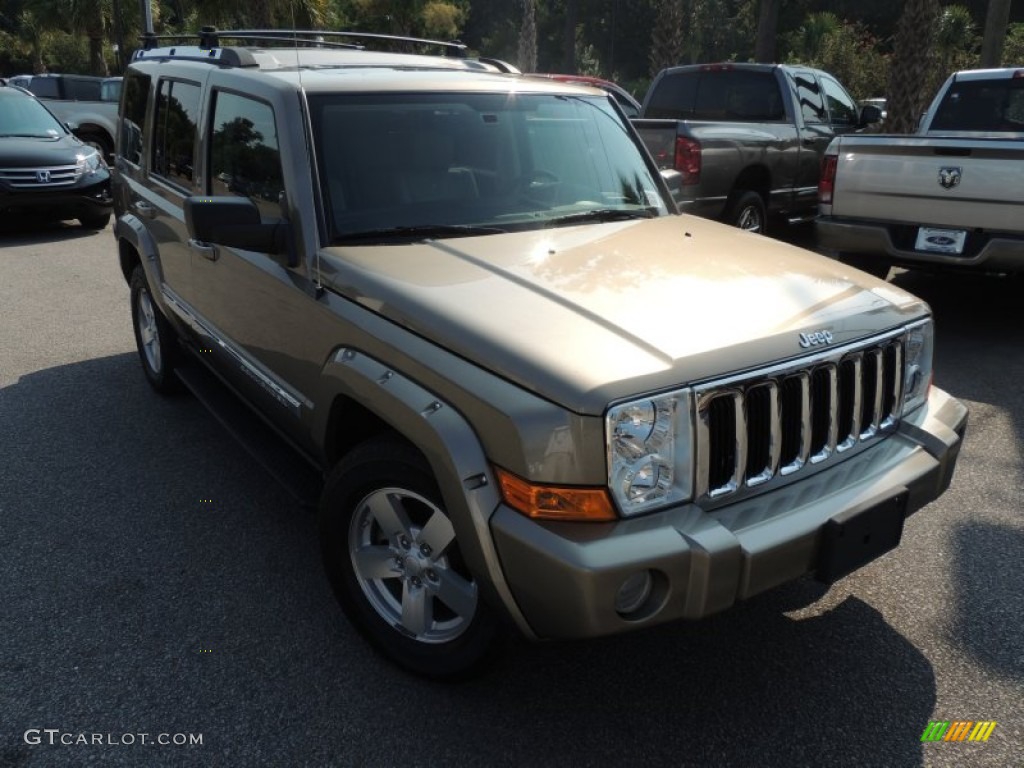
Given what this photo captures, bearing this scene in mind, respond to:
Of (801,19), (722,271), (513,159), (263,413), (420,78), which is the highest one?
(801,19)

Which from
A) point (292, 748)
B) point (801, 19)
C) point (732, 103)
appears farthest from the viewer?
point (801, 19)

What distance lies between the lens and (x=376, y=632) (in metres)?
2.81

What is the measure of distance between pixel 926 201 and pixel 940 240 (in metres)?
0.29

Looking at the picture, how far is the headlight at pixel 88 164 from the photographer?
10953mm

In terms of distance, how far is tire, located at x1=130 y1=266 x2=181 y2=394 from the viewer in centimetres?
494

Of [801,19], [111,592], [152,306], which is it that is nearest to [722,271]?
[111,592]

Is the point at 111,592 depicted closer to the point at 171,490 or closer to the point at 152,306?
the point at 171,490

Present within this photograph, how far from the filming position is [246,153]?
3516mm

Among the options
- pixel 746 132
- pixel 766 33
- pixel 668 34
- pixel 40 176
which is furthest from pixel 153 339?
pixel 766 33

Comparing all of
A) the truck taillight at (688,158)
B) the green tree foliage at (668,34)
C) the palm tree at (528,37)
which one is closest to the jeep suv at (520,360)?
the truck taillight at (688,158)

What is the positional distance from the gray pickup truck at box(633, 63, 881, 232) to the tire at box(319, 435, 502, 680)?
536 cm

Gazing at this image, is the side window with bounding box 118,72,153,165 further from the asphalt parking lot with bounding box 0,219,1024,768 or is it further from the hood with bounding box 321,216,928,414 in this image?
the hood with bounding box 321,216,928,414

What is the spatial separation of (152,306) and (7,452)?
109cm

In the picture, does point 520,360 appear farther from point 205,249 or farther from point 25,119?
point 25,119
